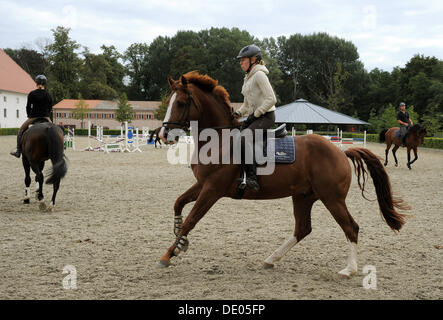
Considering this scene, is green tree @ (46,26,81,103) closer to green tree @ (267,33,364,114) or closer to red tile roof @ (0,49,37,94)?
red tile roof @ (0,49,37,94)

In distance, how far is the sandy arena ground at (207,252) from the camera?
4.41m

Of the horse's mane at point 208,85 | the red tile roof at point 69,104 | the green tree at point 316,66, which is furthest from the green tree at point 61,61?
the horse's mane at point 208,85

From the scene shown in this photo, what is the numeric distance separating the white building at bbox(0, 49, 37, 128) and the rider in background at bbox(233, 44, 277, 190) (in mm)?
63739

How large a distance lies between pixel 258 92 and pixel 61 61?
83089mm

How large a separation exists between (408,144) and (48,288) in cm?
1802

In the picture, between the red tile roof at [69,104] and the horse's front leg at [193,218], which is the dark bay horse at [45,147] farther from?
the red tile roof at [69,104]

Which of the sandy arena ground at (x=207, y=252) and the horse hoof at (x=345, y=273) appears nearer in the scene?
the sandy arena ground at (x=207, y=252)

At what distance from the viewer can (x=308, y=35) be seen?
282 ft

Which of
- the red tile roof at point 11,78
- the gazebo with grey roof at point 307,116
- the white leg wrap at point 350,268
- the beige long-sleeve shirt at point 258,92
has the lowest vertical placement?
the white leg wrap at point 350,268

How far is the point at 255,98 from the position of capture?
537 centimetres

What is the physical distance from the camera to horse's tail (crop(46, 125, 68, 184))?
29.3 ft

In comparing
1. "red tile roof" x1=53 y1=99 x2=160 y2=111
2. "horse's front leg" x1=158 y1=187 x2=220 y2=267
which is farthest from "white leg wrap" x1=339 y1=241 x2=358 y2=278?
"red tile roof" x1=53 y1=99 x2=160 y2=111

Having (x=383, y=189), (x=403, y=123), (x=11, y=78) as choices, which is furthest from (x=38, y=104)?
(x=11, y=78)

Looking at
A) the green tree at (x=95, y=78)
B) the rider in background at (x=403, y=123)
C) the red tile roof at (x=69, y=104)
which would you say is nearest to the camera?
the rider in background at (x=403, y=123)
